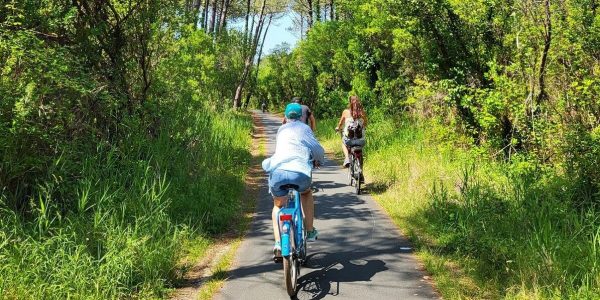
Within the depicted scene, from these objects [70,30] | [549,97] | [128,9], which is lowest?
[549,97]

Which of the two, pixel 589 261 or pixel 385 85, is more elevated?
pixel 385 85

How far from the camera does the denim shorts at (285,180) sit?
16.5 feet

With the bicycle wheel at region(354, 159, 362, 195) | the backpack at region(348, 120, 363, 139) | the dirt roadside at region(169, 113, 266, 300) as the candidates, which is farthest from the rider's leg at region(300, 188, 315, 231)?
the backpack at region(348, 120, 363, 139)

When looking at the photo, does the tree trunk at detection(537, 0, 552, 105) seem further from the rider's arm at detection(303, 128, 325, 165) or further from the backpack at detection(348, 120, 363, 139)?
the rider's arm at detection(303, 128, 325, 165)

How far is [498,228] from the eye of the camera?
19.9ft

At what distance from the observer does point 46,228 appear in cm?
507

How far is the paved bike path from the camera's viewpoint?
16.3 ft

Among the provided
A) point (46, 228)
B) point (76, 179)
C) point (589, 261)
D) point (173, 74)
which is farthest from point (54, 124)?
point (589, 261)

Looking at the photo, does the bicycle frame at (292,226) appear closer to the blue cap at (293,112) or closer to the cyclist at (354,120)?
the blue cap at (293,112)

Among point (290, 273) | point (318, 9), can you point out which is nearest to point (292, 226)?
point (290, 273)

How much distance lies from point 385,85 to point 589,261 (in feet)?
47.1

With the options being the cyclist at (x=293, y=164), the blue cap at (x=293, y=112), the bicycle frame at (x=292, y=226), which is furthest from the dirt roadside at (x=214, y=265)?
the blue cap at (x=293, y=112)

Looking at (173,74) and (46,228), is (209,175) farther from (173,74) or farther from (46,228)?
(46,228)

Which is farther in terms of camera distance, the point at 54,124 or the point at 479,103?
the point at 479,103
